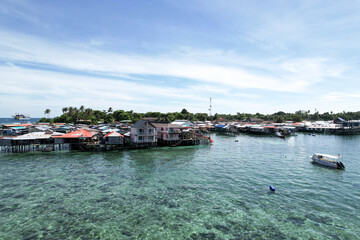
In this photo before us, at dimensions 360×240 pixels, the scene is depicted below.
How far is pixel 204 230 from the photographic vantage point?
A: 1923 centimetres

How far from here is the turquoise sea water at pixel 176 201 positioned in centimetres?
1909

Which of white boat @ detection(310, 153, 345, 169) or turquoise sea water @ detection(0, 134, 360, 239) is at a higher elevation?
white boat @ detection(310, 153, 345, 169)

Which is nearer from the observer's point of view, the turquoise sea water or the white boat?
the turquoise sea water

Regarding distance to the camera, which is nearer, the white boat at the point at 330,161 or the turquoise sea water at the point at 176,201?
the turquoise sea water at the point at 176,201

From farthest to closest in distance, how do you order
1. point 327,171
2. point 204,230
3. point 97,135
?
point 97,135 → point 327,171 → point 204,230

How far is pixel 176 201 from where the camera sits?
24984 millimetres

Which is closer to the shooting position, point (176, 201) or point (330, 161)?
point (176, 201)

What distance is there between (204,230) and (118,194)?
13870 mm

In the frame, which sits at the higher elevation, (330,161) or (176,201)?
(330,161)

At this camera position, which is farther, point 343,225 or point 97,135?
point 97,135

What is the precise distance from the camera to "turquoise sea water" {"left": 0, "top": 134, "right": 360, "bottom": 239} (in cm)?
1909

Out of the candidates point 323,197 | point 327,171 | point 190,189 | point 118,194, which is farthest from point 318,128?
point 118,194

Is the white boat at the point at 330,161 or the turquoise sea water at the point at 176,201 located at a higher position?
the white boat at the point at 330,161

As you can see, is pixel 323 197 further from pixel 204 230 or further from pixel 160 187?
pixel 160 187
